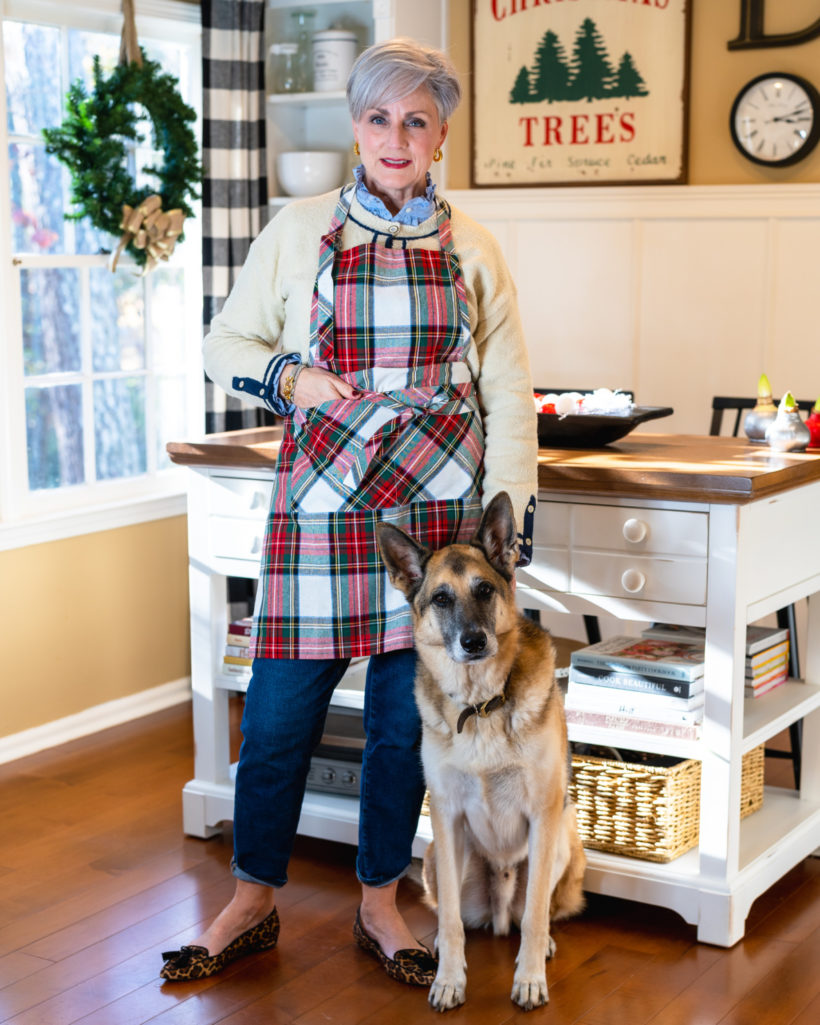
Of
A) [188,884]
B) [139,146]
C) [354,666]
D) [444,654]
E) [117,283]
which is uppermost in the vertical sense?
[139,146]

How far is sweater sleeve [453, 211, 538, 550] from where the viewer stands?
225 centimetres

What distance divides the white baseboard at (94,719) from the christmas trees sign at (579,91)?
6.48 ft

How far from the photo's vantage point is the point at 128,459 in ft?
13.4

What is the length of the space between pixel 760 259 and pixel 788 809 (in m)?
1.81

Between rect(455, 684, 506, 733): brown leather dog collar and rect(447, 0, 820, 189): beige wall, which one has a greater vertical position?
rect(447, 0, 820, 189): beige wall

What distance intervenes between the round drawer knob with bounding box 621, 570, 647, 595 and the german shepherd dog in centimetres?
23

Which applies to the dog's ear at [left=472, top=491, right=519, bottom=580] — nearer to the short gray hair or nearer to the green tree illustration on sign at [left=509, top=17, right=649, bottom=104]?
the short gray hair

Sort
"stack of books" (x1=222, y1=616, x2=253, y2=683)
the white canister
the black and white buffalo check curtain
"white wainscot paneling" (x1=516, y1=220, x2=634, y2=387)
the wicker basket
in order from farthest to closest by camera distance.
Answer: "white wainscot paneling" (x1=516, y1=220, x2=634, y2=387) → the white canister → the black and white buffalo check curtain → "stack of books" (x1=222, y1=616, x2=253, y2=683) → the wicker basket

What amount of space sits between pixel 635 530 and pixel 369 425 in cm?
59

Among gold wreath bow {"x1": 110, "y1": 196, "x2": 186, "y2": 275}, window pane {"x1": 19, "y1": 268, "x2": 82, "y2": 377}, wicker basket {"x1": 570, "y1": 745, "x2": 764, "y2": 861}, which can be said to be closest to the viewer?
wicker basket {"x1": 570, "y1": 745, "x2": 764, "y2": 861}

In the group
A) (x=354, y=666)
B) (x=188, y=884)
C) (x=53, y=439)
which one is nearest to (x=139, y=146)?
(x=53, y=439)

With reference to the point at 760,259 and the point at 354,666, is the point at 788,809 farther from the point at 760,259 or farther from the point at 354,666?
the point at 760,259

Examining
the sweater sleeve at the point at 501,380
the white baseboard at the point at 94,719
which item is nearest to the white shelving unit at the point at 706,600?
the sweater sleeve at the point at 501,380

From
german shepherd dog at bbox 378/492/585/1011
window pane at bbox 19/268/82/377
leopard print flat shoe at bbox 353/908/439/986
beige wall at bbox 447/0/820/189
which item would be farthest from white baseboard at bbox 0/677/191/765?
beige wall at bbox 447/0/820/189
